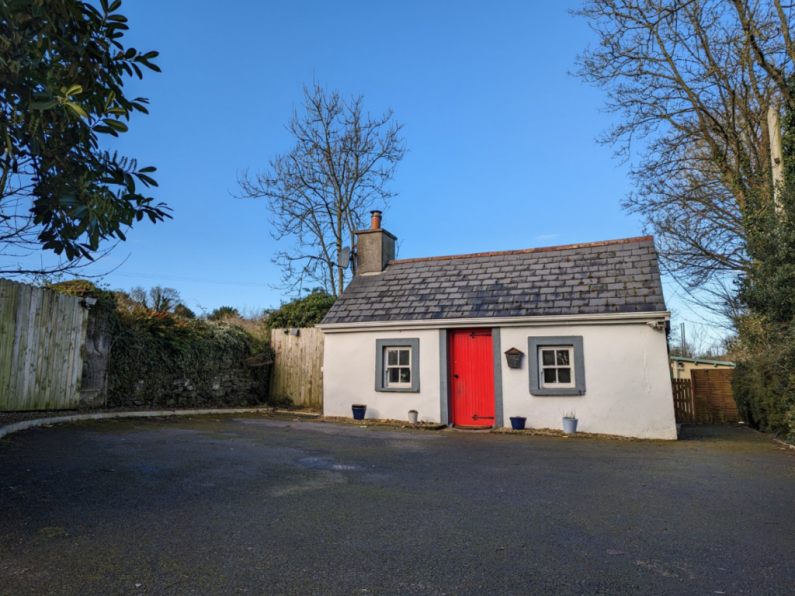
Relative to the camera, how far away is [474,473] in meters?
6.24

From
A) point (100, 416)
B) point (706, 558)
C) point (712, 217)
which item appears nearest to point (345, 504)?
point (706, 558)

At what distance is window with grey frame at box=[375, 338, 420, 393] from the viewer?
12547mm

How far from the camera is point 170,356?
12.8m

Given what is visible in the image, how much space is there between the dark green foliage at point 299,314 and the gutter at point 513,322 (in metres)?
3.48

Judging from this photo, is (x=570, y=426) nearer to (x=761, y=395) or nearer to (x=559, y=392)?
(x=559, y=392)

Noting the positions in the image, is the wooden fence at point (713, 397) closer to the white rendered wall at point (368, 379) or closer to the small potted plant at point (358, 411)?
the white rendered wall at point (368, 379)

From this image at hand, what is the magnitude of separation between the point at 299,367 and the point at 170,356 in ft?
13.5

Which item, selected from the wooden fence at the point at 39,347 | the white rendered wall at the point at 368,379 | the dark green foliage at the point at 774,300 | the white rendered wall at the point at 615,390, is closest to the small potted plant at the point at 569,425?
the white rendered wall at the point at 615,390

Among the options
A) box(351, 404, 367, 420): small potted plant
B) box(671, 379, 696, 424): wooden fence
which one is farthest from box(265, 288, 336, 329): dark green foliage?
box(671, 379, 696, 424): wooden fence

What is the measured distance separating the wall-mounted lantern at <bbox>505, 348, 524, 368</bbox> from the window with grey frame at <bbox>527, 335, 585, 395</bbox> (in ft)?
0.74

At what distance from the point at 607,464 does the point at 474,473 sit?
220 cm

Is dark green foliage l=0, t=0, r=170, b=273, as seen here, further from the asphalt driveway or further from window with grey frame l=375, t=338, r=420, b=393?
window with grey frame l=375, t=338, r=420, b=393

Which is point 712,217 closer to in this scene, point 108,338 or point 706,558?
point 706,558

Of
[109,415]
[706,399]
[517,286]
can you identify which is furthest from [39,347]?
[706,399]
